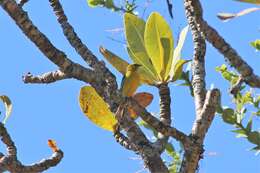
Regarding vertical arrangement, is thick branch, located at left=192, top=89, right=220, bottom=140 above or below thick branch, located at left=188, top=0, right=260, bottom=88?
below

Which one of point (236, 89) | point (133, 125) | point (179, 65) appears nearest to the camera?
point (236, 89)

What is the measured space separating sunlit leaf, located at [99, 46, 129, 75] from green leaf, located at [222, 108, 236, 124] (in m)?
0.85

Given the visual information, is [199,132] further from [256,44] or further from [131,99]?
[256,44]

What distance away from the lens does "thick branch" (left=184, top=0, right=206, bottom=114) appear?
1422 mm

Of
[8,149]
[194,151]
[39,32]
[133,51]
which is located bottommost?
[194,151]

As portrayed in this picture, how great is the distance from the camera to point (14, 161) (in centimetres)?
150

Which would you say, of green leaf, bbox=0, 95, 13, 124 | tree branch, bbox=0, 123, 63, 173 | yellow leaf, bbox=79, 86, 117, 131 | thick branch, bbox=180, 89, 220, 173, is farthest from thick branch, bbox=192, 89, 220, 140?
green leaf, bbox=0, 95, 13, 124

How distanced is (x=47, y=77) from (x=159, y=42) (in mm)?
300

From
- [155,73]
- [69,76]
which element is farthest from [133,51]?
[69,76]

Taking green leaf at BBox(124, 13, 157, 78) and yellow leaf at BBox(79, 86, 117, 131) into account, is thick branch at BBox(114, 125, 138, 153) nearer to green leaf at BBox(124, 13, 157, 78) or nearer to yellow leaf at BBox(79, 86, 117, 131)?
yellow leaf at BBox(79, 86, 117, 131)

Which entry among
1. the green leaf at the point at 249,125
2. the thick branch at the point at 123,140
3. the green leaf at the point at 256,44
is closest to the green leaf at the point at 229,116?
the green leaf at the point at 249,125

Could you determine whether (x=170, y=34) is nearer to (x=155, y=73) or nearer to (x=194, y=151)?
(x=155, y=73)

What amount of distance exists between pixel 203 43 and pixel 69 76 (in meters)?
0.35

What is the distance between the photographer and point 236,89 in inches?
48.9
